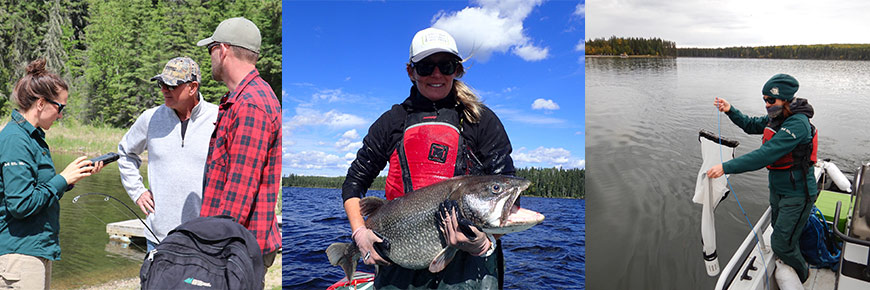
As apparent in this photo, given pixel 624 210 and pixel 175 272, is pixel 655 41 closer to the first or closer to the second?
pixel 624 210

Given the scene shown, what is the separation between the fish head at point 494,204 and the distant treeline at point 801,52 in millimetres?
4407

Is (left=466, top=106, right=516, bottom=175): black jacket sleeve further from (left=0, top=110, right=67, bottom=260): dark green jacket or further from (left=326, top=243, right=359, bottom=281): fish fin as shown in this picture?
(left=0, top=110, right=67, bottom=260): dark green jacket

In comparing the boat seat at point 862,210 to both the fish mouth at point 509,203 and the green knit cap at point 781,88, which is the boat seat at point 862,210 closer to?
the green knit cap at point 781,88

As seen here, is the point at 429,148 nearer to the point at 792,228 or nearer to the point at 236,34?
the point at 236,34

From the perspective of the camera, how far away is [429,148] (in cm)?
151

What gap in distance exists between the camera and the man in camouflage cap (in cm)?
222

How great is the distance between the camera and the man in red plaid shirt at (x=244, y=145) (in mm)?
1702

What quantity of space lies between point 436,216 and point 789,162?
3.04 metres

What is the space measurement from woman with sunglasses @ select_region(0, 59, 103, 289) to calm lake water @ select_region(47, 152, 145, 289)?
6.44 metres

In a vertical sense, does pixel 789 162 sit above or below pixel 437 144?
below

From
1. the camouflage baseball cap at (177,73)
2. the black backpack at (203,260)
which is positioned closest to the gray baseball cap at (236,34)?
the camouflage baseball cap at (177,73)

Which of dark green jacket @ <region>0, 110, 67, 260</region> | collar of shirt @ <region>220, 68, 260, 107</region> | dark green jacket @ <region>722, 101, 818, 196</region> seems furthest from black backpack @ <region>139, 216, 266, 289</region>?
dark green jacket @ <region>722, 101, 818, 196</region>

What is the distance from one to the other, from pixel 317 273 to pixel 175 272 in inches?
633

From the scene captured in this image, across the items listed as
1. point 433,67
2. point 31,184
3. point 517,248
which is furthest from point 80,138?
point 517,248
